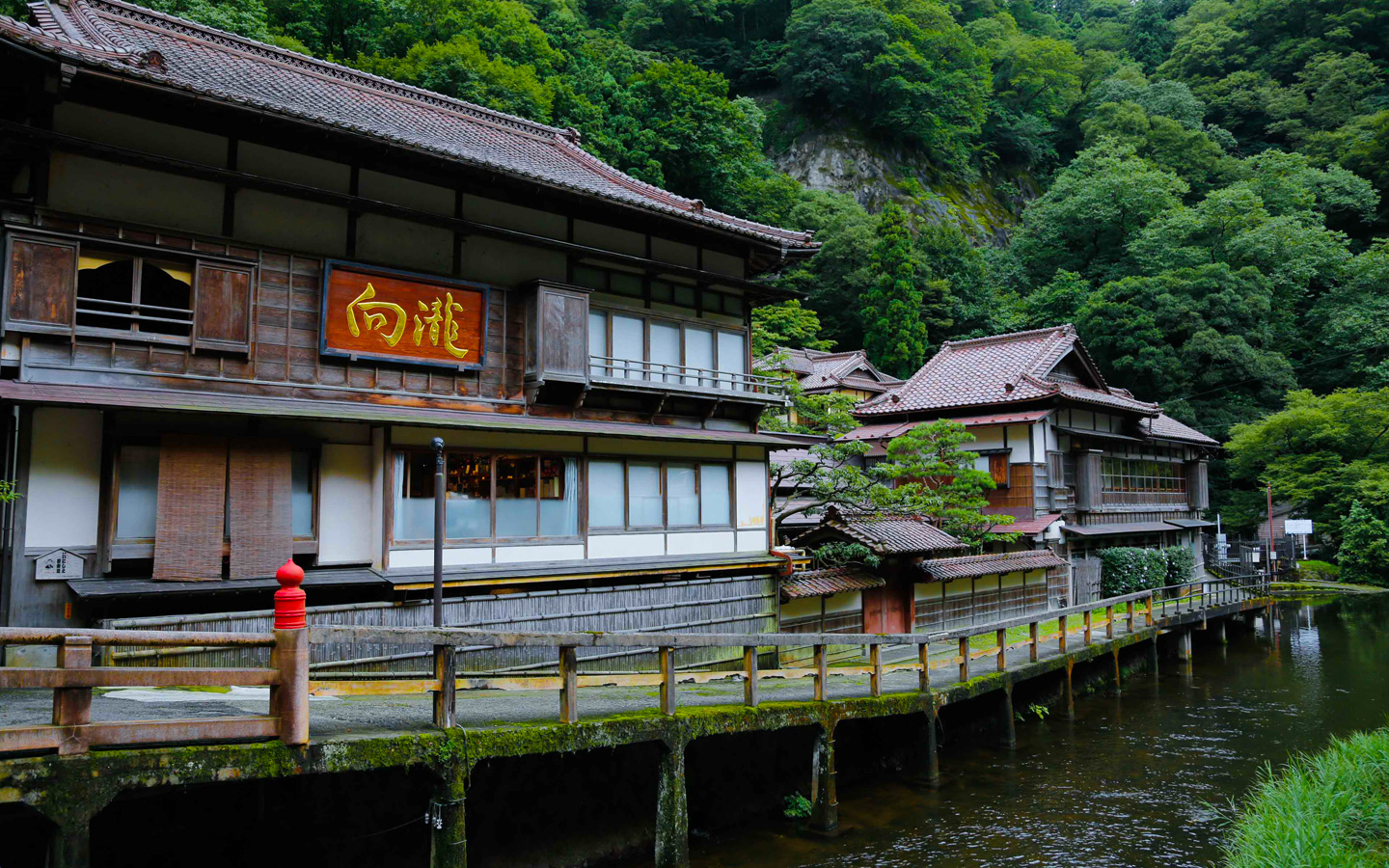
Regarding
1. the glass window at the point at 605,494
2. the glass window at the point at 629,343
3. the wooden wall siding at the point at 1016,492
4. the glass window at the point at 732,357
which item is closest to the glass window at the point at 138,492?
the glass window at the point at 605,494

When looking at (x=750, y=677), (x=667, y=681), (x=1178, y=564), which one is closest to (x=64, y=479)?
(x=667, y=681)

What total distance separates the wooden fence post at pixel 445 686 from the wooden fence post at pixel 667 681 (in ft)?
9.43

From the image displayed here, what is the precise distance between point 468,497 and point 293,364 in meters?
3.54

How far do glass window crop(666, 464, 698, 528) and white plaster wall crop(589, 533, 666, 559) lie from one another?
1.87 feet

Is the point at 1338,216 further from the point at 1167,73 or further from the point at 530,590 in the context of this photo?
the point at 530,590

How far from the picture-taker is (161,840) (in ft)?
28.3

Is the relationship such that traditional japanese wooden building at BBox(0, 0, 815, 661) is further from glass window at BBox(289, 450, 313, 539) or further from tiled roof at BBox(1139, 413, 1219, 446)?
tiled roof at BBox(1139, 413, 1219, 446)

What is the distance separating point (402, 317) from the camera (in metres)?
14.0

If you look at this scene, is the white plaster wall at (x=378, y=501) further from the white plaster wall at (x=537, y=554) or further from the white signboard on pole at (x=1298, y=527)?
the white signboard on pole at (x=1298, y=527)

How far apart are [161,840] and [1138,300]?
2133 inches

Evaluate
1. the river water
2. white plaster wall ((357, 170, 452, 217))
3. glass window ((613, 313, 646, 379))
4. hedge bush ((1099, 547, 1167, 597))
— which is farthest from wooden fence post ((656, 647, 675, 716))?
hedge bush ((1099, 547, 1167, 597))

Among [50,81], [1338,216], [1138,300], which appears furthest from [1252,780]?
[1338,216]

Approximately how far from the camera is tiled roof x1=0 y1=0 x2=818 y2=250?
11414 millimetres

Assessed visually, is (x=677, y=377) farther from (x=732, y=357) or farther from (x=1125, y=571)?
(x=1125, y=571)
